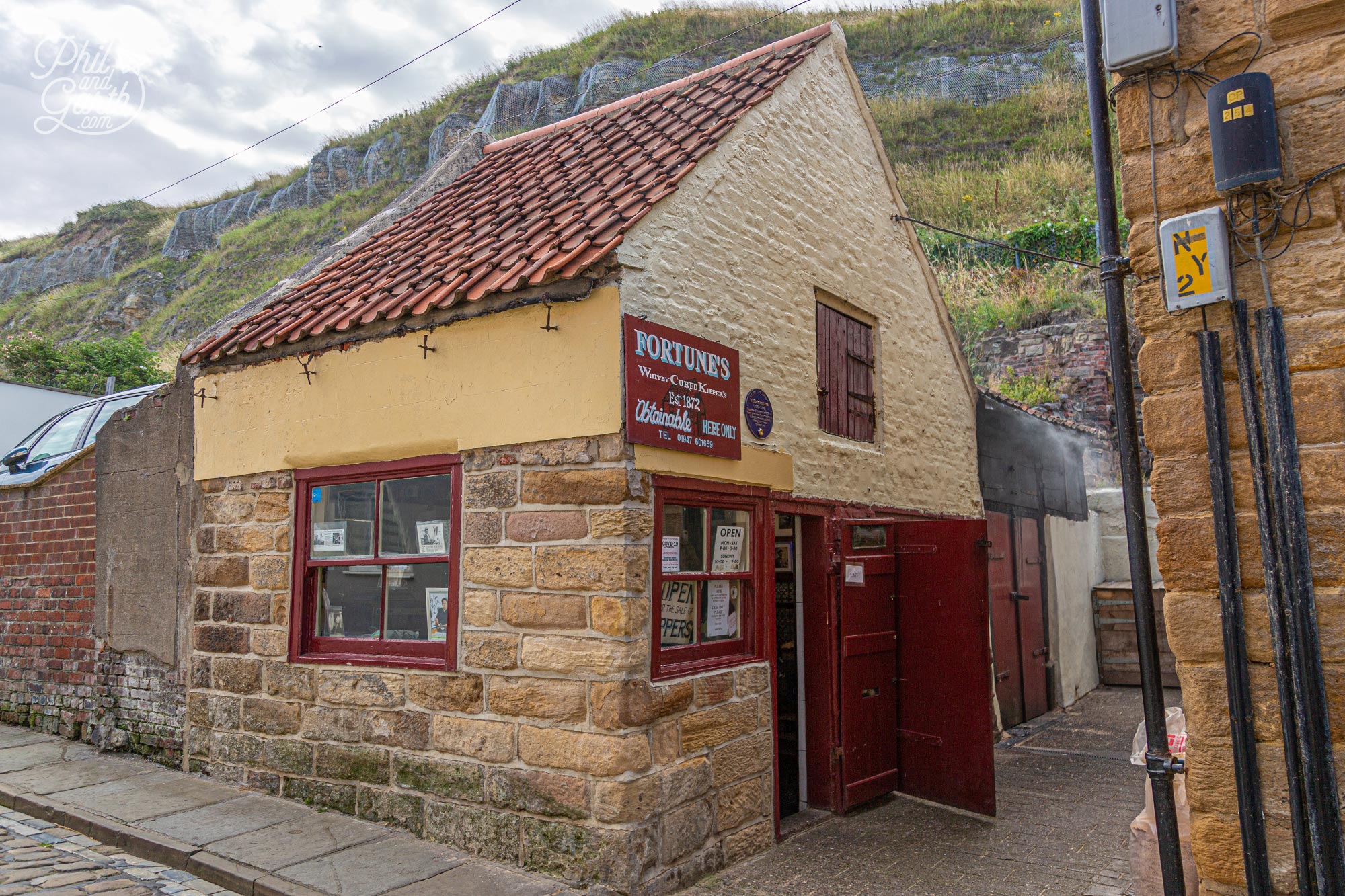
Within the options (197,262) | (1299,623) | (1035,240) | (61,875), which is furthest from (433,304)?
(197,262)

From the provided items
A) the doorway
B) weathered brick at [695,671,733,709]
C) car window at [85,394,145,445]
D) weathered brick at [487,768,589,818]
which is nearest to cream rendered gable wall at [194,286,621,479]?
weathered brick at [695,671,733,709]

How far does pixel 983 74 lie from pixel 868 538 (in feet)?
115

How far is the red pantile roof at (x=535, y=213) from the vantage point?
559 cm

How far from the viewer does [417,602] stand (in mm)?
6020

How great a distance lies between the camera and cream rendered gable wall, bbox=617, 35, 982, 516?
5770 millimetres

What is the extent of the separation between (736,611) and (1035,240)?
17032mm

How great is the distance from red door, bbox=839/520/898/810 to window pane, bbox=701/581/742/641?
3.60 feet

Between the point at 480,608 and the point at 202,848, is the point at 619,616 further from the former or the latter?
the point at 202,848

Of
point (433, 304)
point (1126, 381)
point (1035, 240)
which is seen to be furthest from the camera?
point (1035, 240)

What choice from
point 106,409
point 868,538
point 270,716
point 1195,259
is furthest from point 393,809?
point 106,409

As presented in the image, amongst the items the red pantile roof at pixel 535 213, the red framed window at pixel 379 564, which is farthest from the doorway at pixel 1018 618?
the red framed window at pixel 379 564

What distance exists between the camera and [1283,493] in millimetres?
3328

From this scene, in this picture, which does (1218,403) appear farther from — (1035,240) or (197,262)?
(197,262)

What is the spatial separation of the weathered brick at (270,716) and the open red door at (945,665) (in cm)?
457
